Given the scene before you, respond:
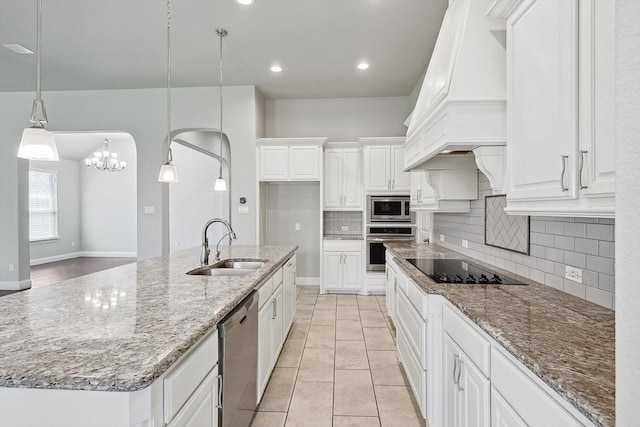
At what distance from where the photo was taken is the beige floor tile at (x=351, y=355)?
288 cm

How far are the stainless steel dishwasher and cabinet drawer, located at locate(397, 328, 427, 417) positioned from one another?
1.03 m

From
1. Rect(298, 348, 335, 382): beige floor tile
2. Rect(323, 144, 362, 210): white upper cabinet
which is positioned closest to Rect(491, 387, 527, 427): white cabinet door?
Rect(298, 348, 335, 382): beige floor tile

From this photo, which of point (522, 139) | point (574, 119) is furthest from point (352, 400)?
point (574, 119)

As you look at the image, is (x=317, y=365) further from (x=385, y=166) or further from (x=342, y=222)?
(x=385, y=166)

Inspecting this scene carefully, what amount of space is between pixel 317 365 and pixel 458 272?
57.8 inches

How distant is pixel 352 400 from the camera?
236cm

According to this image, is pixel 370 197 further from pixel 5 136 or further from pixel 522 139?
pixel 5 136

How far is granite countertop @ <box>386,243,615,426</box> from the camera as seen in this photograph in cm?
81

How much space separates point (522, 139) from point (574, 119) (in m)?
0.38

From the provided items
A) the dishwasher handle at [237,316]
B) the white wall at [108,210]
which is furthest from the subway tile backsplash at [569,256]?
the white wall at [108,210]

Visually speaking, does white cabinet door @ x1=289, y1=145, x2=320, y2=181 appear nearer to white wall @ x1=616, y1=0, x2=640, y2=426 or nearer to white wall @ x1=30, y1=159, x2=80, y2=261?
white wall @ x1=616, y1=0, x2=640, y2=426

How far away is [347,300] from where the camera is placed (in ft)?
16.1

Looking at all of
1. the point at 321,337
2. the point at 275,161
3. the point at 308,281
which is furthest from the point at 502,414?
the point at 308,281

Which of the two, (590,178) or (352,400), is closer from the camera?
→ (590,178)
